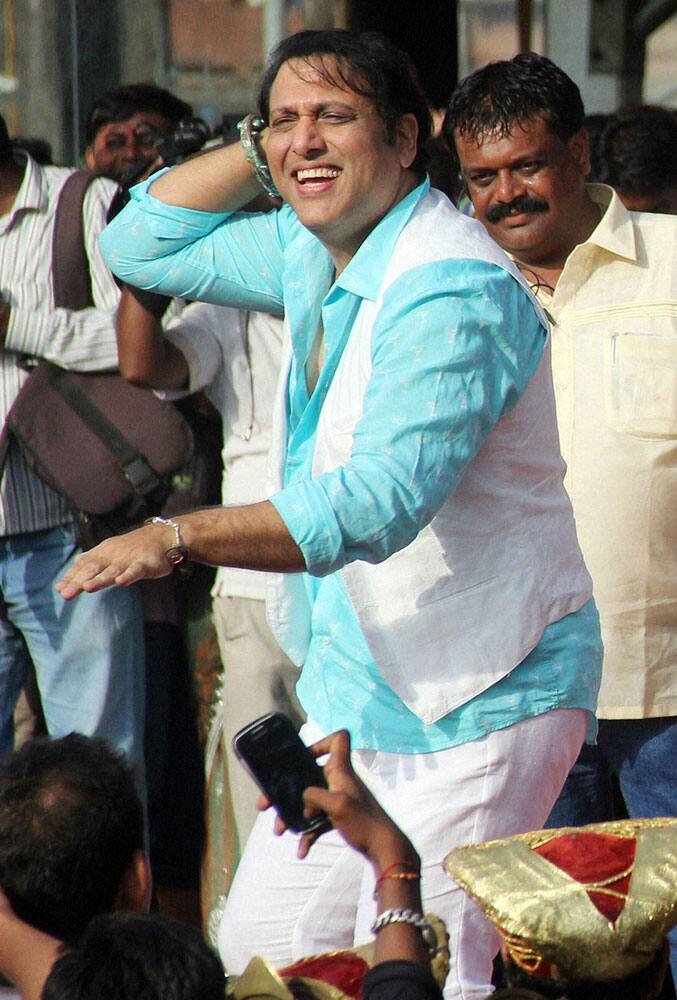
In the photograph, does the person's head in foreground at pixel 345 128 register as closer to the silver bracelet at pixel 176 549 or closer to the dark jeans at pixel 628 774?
the silver bracelet at pixel 176 549

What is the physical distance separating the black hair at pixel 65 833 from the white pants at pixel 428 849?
31 cm

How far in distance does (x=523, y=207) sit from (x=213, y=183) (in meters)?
0.84

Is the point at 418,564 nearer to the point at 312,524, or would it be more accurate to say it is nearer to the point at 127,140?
the point at 312,524

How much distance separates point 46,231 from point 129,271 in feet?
4.51

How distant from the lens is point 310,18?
18.2 ft

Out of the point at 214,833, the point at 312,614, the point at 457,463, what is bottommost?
the point at 214,833

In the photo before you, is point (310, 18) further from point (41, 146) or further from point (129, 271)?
point (129, 271)

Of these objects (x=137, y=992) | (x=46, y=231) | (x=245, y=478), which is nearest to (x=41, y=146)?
(x=46, y=231)

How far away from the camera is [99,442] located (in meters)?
4.16

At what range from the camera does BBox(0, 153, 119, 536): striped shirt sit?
418 cm

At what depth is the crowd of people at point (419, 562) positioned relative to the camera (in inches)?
78.2

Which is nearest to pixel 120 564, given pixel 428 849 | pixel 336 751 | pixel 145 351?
pixel 336 751

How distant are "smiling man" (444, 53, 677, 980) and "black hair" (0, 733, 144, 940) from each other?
4.44ft

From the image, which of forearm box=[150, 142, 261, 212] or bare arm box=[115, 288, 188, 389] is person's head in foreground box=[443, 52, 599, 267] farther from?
bare arm box=[115, 288, 188, 389]
